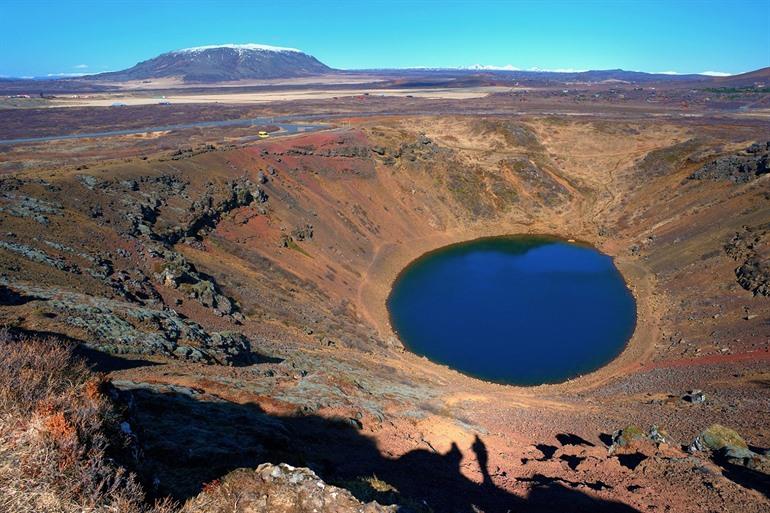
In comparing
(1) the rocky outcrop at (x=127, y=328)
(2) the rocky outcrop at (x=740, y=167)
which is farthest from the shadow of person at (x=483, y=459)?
(2) the rocky outcrop at (x=740, y=167)

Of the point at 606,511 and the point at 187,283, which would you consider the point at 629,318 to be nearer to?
the point at 606,511

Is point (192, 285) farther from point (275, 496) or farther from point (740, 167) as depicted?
point (740, 167)

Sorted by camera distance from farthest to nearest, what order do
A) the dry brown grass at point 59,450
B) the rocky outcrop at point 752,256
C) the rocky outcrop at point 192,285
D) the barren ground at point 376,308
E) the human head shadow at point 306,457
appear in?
the rocky outcrop at point 752,256 < the rocky outcrop at point 192,285 < the barren ground at point 376,308 < the human head shadow at point 306,457 < the dry brown grass at point 59,450

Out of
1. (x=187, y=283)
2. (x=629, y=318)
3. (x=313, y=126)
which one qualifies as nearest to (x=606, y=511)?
(x=187, y=283)

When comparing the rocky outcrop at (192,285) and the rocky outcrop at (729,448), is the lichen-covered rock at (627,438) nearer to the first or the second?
the rocky outcrop at (729,448)

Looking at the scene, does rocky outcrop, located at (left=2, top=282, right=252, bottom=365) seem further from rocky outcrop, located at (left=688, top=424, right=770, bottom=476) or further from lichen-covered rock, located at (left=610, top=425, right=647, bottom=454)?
rocky outcrop, located at (left=688, top=424, right=770, bottom=476)

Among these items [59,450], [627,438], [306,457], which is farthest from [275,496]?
[627,438]
